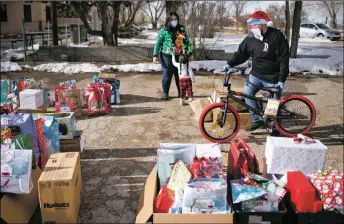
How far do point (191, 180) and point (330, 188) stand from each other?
120 centimetres

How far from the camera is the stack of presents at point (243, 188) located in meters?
2.90

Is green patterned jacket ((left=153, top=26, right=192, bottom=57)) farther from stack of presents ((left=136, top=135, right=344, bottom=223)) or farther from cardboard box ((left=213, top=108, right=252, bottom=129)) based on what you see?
stack of presents ((left=136, top=135, right=344, bottom=223))

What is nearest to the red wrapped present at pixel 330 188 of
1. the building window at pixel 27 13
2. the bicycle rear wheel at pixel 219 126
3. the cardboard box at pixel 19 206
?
the bicycle rear wheel at pixel 219 126

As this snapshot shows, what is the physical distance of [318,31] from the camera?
24.0 m

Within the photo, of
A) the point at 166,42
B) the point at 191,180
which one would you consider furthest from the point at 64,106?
the point at 191,180

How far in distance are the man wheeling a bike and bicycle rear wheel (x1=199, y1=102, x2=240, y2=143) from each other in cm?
42

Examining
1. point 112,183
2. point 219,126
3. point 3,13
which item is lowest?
point 112,183

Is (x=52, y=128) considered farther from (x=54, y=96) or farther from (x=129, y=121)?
(x=54, y=96)

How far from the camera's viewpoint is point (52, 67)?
10875 mm

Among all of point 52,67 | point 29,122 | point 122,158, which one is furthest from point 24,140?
point 52,67

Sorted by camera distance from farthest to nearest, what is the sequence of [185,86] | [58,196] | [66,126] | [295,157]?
[185,86] < [66,126] < [295,157] < [58,196]

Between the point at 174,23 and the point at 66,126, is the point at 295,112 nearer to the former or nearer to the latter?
the point at 174,23

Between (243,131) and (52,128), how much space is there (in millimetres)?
3102

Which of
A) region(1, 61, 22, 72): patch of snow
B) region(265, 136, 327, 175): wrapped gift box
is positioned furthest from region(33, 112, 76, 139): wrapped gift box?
region(1, 61, 22, 72): patch of snow
